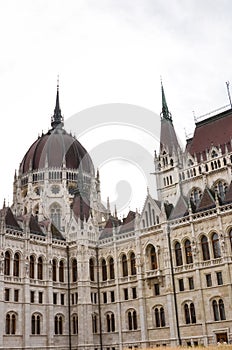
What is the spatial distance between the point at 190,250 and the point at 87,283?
12.8 metres

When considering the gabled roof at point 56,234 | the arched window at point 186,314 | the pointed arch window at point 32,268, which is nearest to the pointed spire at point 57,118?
the gabled roof at point 56,234

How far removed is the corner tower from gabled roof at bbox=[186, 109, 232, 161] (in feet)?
6.55

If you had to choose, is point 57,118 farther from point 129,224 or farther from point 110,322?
point 110,322

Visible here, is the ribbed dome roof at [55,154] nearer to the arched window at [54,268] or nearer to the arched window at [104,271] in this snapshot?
the arched window at [54,268]

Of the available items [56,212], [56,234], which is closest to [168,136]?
[56,212]

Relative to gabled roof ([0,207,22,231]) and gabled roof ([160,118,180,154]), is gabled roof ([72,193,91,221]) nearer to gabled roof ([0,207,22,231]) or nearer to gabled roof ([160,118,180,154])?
gabled roof ([0,207,22,231])

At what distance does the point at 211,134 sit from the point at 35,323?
1210 inches

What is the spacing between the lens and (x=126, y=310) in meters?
47.4

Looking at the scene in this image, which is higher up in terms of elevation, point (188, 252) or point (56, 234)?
point (56, 234)

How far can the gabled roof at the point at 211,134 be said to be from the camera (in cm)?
5322

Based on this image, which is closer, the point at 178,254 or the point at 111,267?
the point at 178,254

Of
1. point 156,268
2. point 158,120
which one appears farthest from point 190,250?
point 158,120

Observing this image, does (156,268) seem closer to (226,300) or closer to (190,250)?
(190,250)

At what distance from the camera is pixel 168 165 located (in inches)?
2234
